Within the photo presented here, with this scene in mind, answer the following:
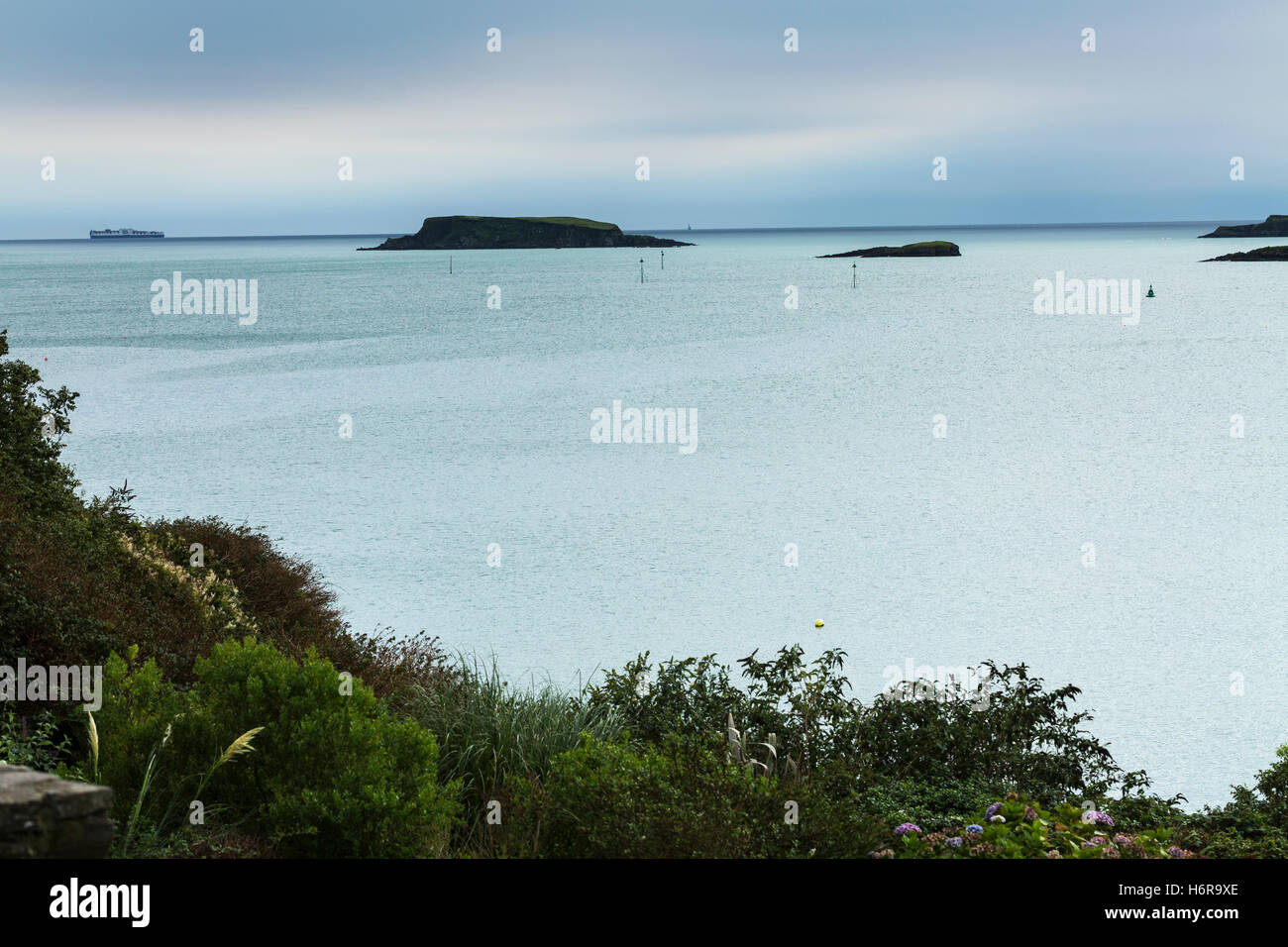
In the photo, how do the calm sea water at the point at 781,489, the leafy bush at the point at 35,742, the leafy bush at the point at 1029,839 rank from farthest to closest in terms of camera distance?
the calm sea water at the point at 781,489
the leafy bush at the point at 1029,839
the leafy bush at the point at 35,742

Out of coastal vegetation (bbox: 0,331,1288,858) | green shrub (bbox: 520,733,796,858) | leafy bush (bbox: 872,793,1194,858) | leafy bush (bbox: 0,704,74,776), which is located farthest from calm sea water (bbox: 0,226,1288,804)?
leafy bush (bbox: 0,704,74,776)

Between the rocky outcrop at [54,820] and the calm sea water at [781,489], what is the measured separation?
1290 centimetres

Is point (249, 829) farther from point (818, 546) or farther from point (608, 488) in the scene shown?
point (608, 488)

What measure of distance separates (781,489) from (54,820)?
2814 centimetres


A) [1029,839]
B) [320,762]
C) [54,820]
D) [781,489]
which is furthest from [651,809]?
[781,489]

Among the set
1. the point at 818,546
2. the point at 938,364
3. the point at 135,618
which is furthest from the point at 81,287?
the point at 135,618

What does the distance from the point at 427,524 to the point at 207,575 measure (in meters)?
13.4

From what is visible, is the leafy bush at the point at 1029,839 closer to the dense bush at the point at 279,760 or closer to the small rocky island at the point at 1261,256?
the dense bush at the point at 279,760

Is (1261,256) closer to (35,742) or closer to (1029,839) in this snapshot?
(1029,839)

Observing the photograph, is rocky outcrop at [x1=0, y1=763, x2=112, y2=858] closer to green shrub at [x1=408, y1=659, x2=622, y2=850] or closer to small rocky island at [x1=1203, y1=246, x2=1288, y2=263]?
green shrub at [x1=408, y1=659, x2=622, y2=850]

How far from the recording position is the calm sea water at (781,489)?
750 inches

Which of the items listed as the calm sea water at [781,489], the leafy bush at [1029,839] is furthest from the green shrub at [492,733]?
the calm sea water at [781,489]

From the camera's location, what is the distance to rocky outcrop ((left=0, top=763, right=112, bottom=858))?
3.59 meters

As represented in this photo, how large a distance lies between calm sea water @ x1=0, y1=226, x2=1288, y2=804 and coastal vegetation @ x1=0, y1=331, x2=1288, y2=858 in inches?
206
